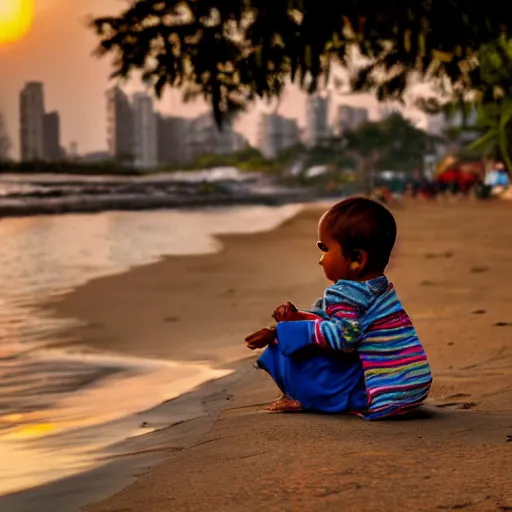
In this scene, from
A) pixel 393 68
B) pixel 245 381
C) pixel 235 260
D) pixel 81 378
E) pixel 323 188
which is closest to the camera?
pixel 245 381

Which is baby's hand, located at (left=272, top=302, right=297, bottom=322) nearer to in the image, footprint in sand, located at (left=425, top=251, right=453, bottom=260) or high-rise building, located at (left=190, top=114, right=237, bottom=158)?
footprint in sand, located at (left=425, top=251, right=453, bottom=260)

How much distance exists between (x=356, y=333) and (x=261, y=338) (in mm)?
387

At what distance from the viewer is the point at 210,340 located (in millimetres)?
8273

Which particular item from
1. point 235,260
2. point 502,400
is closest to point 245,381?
point 502,400

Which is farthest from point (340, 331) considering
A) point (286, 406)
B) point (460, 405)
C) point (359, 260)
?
point (460, 405)

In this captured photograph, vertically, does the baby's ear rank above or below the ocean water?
above

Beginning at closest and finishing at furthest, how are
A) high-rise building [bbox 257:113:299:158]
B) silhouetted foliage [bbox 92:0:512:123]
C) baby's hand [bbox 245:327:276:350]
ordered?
baby's hand [bbox 245:327:276:350]
silhouetted foliage [bbox 92:0:512:123]
high-rise building [bbox 257:113:299:158]

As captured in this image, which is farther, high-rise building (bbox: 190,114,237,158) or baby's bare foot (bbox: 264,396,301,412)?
high-rise building (bbox: 190,114,237,158)

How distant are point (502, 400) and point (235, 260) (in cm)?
1253

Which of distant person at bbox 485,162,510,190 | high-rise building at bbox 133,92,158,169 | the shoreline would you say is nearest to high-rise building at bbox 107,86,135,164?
high-rise building at bbox 133,92,158,169

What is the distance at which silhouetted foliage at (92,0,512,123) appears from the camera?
304 inches

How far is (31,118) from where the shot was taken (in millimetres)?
96062

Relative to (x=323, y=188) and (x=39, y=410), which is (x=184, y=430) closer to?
(x=39, y=410)

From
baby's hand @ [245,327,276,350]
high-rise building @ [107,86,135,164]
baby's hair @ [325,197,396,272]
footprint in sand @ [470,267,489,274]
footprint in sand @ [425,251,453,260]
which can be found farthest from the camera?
high-rise building @ [107,86,135,164]
